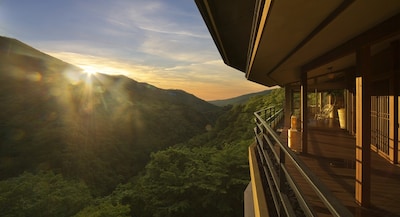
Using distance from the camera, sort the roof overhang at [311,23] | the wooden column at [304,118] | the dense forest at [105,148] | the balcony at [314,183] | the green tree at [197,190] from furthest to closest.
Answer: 1. the dense forest at [105,148]
2. the green tree at [197,190]
3. the wooden column at [304,118]
4. the roof overhang at [311,23]
5. the balcony at [314,183]

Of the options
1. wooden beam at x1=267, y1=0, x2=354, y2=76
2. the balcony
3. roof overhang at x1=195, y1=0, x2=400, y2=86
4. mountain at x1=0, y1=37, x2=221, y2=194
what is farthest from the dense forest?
wooden beam at x1=267, y1=0, x2=354, y2=76

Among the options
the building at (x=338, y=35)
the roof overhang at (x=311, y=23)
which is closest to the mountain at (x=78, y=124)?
the building at (x=338, y=35)

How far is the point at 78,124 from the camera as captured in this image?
5962 cm

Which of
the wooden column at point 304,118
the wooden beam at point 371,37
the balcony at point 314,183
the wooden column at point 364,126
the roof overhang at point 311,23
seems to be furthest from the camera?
the wooden column at point 304,118

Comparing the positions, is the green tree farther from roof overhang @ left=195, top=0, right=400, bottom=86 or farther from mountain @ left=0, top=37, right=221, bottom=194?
roof overhang @ left=195, top=0, right=400, bottom=86

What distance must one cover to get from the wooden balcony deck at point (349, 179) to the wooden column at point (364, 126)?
0.68ft

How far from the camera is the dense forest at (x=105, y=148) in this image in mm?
27297

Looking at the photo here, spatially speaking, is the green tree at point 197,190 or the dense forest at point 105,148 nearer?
the green tree at point 197,190

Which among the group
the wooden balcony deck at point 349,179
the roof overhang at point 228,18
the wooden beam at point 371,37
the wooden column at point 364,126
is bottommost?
the wooden balcony deck at point 349,179

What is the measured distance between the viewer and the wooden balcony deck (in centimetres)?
333

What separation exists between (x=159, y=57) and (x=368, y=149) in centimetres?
2917

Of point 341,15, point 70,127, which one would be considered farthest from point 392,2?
point 70,127

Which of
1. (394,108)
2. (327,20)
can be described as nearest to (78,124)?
(394,108)

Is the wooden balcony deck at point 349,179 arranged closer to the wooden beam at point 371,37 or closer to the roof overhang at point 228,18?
the wooden beam at point 371,37
